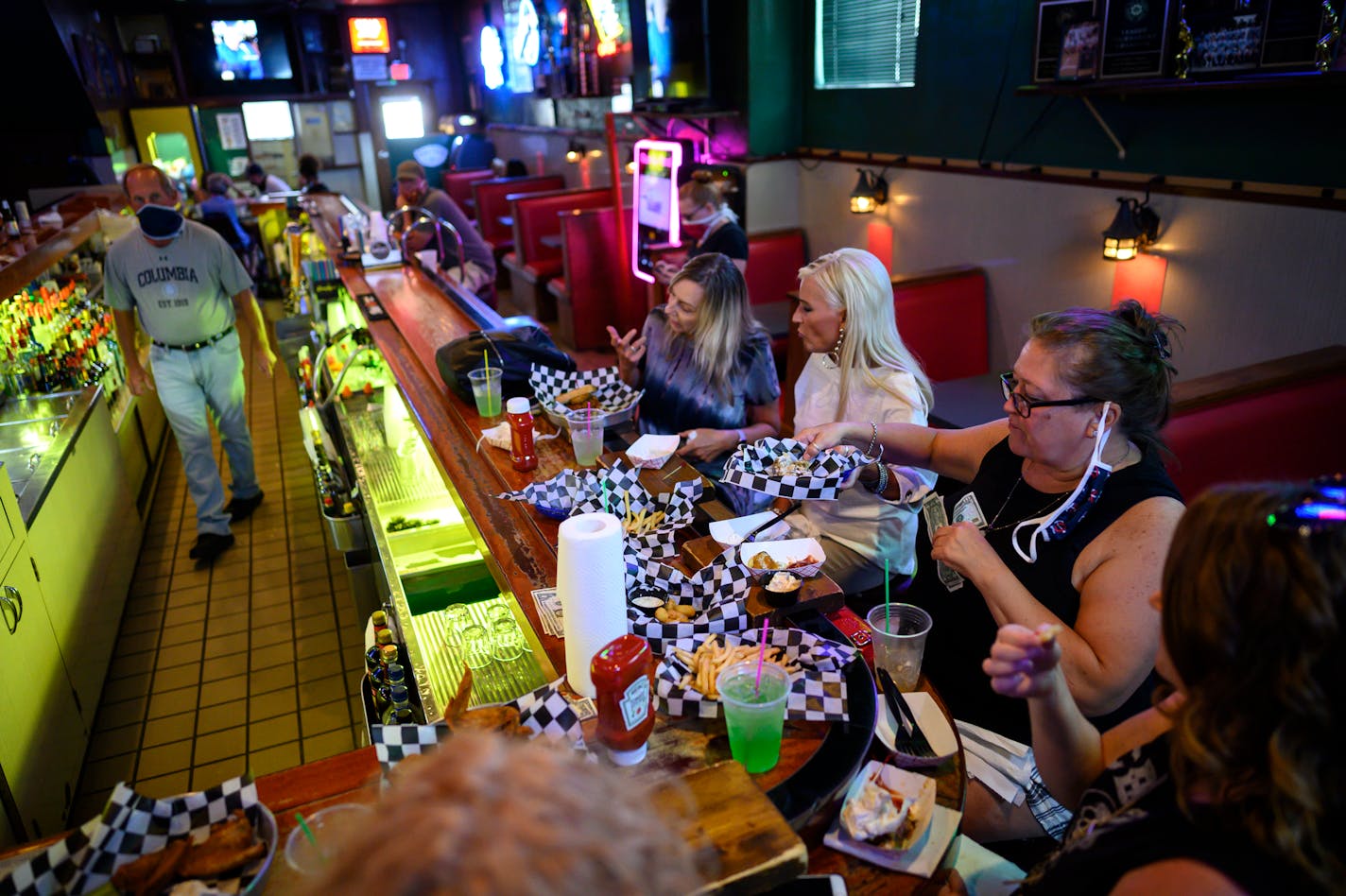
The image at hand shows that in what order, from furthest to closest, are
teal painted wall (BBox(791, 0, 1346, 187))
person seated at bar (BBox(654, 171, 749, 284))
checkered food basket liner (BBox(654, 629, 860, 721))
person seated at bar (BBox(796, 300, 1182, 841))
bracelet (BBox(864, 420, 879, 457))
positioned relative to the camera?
1. person seated at bar (BBox(654, 171, 749, 284))
2. teal painted wall (BBox(791, 0, 1346, 187))
3. bracelet (BBox(864, 420, 879, 457))
4. person seated at bar (BBox(796, 300, 1182, 841))
5. checkered food basket liner (BBox(654, 629, 860, 721))

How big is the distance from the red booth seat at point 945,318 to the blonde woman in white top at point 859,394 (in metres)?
2.19

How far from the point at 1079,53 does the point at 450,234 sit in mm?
4179

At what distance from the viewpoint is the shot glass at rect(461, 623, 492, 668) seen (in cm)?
217

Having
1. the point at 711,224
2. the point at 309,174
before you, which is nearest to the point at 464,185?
the point at 309,174

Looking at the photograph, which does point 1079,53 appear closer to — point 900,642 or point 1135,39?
point 1135,39

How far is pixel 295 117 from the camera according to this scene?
1518 centimetres

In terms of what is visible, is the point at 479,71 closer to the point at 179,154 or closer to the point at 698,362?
the point at 179,154

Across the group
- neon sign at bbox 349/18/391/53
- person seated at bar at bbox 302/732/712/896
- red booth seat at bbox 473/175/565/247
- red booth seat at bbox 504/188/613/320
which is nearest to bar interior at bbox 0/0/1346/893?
person seated at bar at bbox 302/732/712/896

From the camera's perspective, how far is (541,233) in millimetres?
8789

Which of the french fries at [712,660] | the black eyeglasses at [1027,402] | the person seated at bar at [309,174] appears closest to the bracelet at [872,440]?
the black eyeglasses at [1027,402]

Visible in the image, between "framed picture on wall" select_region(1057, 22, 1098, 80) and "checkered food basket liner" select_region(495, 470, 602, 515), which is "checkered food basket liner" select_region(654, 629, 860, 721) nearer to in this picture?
"checkered food basket liner" select_region(495, 470, 602, 515)

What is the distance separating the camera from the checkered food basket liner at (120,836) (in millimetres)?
1133

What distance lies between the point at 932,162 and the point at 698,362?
3.33m

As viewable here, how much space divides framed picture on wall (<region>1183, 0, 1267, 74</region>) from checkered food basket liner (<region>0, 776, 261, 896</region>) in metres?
4.51
